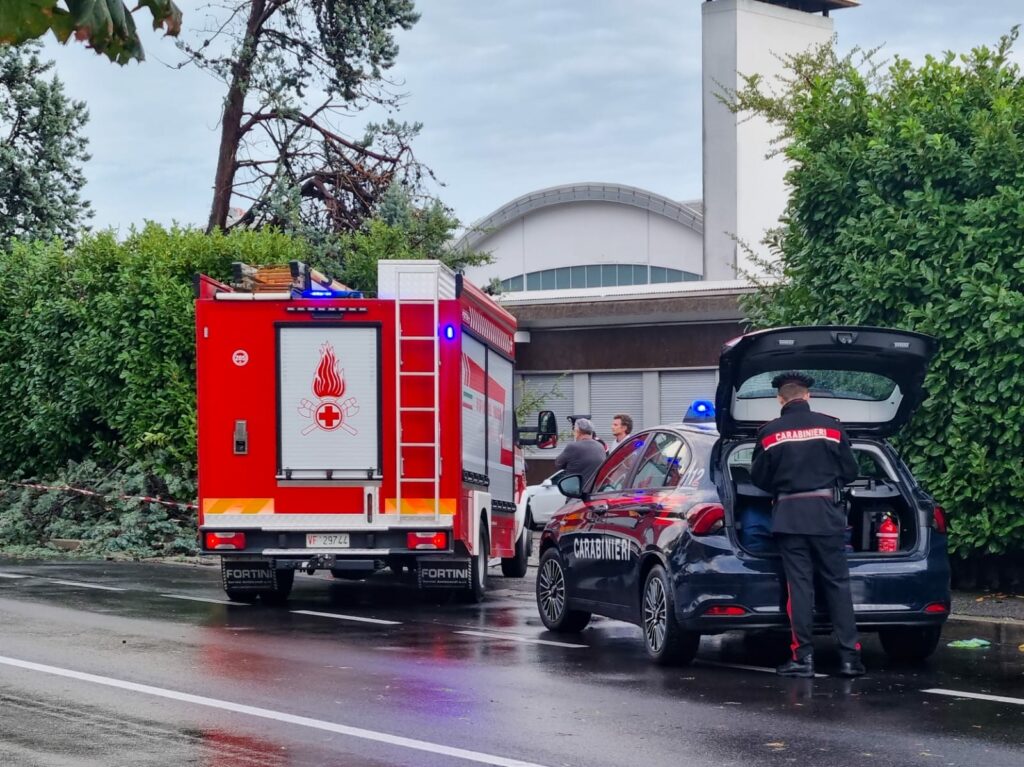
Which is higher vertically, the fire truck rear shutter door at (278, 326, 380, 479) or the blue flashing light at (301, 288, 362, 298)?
the blue flashing light at (301, 288, 362, 298)

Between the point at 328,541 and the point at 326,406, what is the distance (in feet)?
3.88

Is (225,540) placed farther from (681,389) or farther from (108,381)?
(681,389)

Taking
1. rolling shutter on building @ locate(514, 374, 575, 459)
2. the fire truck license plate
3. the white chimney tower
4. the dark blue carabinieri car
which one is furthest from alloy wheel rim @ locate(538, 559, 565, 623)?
the white chimney tower

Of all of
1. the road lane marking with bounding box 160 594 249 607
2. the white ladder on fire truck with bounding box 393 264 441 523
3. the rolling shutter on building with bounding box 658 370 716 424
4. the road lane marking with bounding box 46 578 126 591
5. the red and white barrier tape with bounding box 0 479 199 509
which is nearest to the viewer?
the white ladder on fire truck with bounding box 393 264 441 523

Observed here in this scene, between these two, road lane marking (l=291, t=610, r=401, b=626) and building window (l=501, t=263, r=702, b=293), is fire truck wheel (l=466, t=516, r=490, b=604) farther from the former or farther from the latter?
building window (l=501, t=263, r=702, b=293)

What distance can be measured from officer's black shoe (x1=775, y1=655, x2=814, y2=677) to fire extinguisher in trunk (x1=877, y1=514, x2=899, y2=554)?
105cm

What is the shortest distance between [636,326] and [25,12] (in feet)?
92.5

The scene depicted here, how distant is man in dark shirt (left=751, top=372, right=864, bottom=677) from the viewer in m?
10.1

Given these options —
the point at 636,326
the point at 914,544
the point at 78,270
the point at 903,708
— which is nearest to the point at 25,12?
the point at 903,708

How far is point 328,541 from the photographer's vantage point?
14453 millimetres

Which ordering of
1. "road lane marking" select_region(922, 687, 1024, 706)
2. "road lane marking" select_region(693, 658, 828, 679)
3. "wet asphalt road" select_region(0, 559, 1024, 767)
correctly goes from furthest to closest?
"road lane marking" select_region(693, 658, 828, 679)
"road lane marking" select_region(922, 687, 1024, 706)
"wet asphalt road" select_region(0, 559, 1024, 767)

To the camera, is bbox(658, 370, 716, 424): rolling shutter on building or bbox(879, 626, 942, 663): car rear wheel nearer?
bbox(879, 626, 942, 663): car rear wheel

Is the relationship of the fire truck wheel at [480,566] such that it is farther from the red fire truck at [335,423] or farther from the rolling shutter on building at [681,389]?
the rolling shutter on building at [681,389]

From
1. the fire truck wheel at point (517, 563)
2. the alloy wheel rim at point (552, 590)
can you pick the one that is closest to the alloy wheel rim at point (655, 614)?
the alloy wheel rim at point (552, 590)
